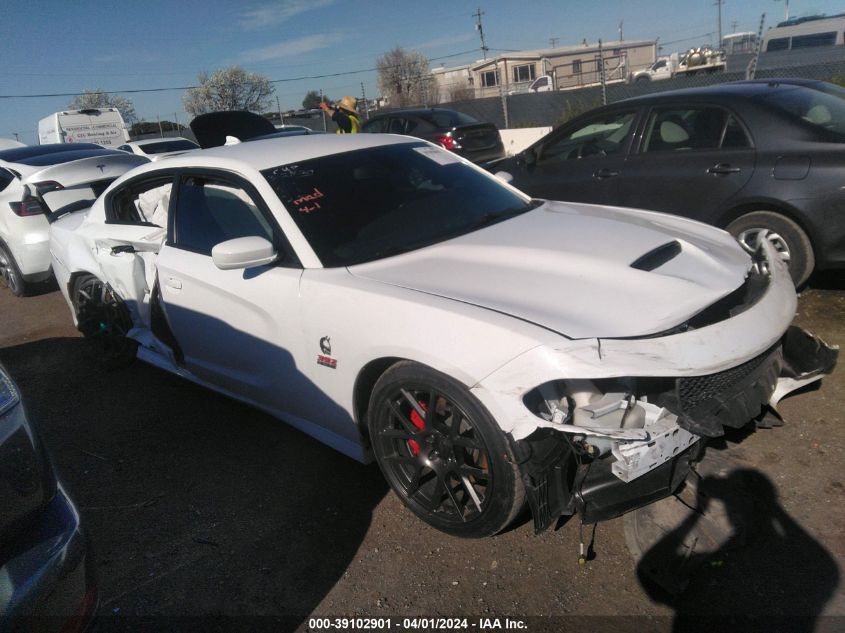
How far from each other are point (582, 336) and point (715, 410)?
0.59 meters

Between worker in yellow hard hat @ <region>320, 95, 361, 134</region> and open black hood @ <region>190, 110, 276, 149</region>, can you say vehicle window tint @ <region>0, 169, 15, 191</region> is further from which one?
worker in yellow hard hat @ <region>320, 95, 361, 134</region>

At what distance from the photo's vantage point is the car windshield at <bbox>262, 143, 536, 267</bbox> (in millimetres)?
3041

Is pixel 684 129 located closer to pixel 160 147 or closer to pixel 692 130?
pixel 692 130

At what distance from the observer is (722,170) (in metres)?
4.71

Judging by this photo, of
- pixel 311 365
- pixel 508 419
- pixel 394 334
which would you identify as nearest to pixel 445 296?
pixel 394 334

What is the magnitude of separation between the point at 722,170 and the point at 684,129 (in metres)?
0.56

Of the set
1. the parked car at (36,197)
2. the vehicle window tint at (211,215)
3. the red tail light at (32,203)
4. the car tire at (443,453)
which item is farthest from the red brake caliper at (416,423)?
the red tail light at (32,203)

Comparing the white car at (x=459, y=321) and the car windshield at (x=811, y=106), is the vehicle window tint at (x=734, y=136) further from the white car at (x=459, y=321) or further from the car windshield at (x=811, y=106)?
the white car at (x=459, y=321)

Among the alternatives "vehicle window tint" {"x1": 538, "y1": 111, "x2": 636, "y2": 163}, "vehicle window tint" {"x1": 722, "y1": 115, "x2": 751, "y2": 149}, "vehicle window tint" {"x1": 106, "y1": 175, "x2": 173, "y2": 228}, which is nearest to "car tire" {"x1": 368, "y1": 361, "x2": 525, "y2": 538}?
"vehicle window tint" {"x1": 106, "y1": 175, "x2": 173, "y2": 228}

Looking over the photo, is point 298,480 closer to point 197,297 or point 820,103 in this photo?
point 197,297

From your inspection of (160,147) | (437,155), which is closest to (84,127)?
(160,147)

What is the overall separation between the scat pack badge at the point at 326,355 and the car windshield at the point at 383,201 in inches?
14.5

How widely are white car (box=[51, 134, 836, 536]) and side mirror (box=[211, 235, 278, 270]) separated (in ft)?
0.03

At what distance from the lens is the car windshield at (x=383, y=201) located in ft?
9.98
